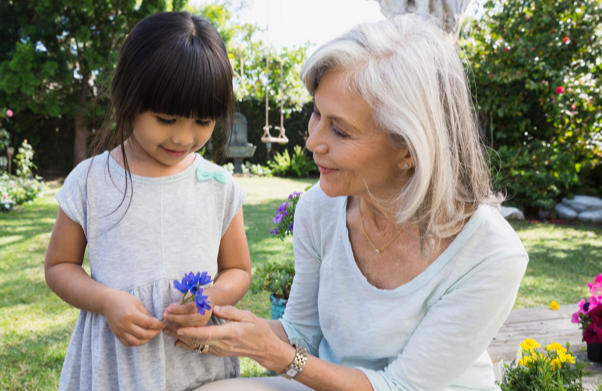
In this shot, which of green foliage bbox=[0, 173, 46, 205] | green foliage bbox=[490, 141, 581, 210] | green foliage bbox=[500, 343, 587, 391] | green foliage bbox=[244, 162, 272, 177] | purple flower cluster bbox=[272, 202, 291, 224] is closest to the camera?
green foliage bbox=[500, 343, 587, 391]

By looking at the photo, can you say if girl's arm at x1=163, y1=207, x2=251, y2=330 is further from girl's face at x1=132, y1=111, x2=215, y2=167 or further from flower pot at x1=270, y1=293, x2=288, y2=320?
flower pot at x1=270, y1=293, x2=288, y2=320

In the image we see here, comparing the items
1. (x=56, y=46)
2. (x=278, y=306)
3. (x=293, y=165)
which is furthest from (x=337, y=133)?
(x=56, y=46)

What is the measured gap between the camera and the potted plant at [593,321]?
2545 mm

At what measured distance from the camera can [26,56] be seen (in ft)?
36.7

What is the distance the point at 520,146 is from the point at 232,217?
837cm

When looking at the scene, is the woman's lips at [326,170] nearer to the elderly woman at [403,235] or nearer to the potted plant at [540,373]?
the elderly woman at [403,235]

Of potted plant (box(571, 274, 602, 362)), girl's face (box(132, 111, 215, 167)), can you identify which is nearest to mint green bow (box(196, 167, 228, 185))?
girl's face (box(132, 111, 215, 167))

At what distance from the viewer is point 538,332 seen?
301 cm

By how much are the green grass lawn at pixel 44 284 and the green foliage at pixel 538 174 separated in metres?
0.76

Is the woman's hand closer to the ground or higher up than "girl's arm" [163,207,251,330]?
closer to the ground

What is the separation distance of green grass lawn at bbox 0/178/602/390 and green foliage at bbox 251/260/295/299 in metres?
0.53

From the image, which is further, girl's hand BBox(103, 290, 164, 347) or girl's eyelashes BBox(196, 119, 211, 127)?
girl's eyelashes BBox(196, 119, 211, 127)

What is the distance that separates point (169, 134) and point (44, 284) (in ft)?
12.5

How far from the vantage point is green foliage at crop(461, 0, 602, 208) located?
7660mm
